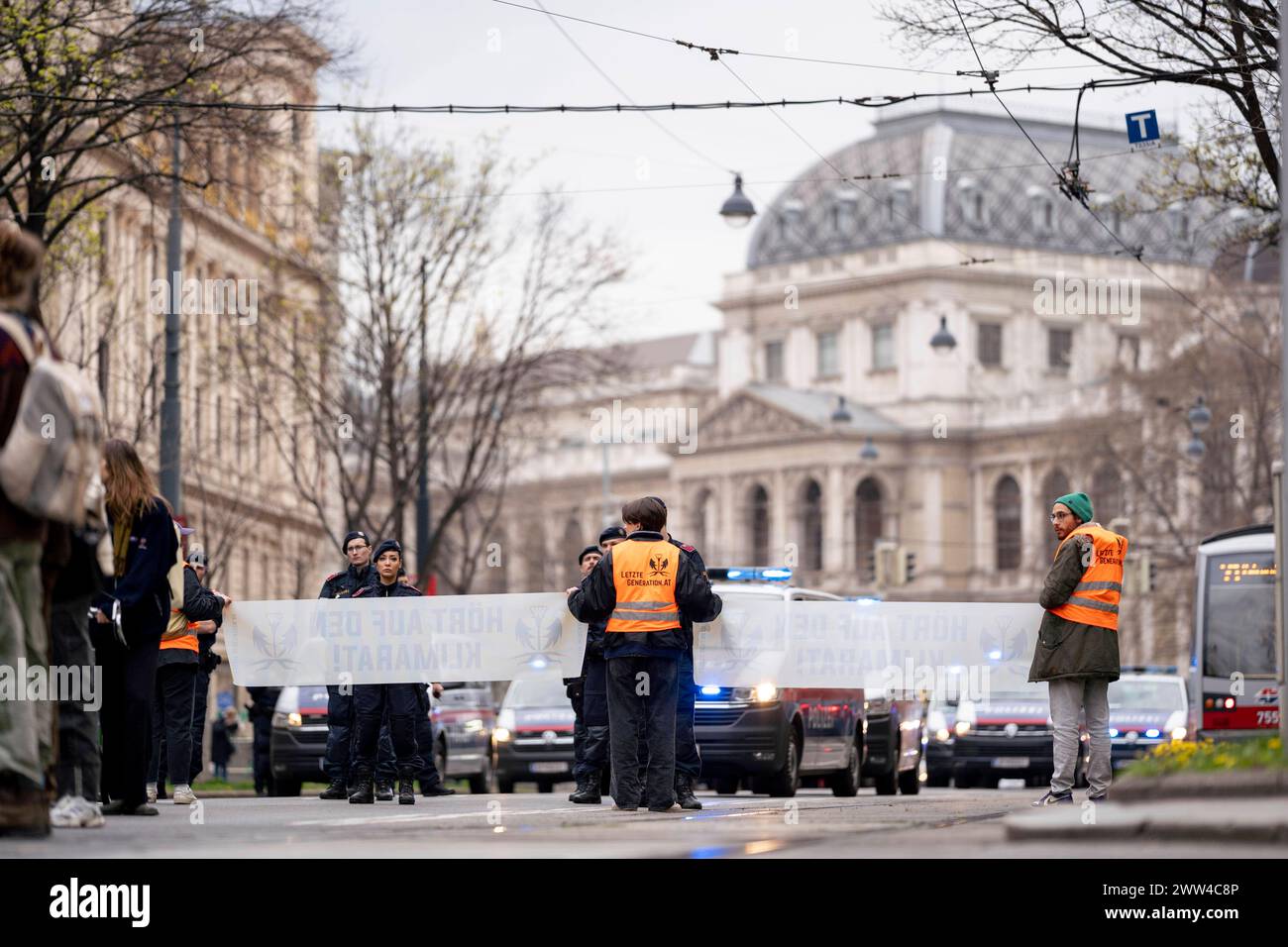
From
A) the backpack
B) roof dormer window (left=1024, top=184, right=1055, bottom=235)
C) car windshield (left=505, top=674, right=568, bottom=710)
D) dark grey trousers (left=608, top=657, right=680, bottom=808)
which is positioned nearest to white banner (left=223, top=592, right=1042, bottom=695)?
dark grey trousers (left=608, top=657, right=680, bottom=808)

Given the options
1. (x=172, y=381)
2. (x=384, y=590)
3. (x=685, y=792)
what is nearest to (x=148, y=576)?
(x=685, y=792)

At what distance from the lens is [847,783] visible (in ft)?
76.5

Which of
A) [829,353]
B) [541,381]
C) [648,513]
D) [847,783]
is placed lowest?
[847,783]

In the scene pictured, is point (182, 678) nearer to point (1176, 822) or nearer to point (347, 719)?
point (347, 719)

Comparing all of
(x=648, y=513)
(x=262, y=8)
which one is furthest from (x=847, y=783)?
(x=262, y=8)

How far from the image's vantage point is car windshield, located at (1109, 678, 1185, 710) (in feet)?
112

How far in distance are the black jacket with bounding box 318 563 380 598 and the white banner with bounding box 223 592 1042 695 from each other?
95 mm

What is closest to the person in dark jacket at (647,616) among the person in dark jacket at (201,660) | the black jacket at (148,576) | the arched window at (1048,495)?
the black jacket at (148,576)

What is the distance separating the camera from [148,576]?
13664 millimetres

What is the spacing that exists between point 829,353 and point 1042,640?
11744cm

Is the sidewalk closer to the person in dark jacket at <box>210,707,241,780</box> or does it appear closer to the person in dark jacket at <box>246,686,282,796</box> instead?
the person in dark jacket at <box>246,686,282,796</box>

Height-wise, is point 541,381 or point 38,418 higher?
point 541,381
